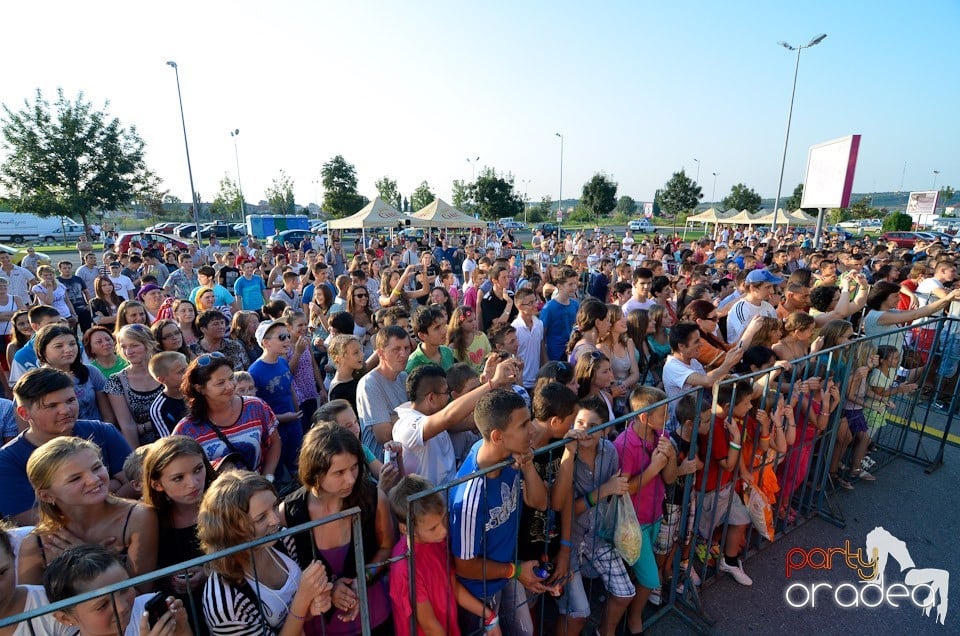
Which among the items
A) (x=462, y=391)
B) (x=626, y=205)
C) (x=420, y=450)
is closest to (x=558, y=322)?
(x=462, y=391)

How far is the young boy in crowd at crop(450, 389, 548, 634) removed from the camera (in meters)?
2.21

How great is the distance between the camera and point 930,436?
17.8 ft

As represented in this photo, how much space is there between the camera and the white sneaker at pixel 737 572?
132 inches

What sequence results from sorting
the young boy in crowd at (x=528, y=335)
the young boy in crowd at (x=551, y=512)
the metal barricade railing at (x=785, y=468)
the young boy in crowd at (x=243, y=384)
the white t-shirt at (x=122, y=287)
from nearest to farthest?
the young boy in crowd at (x=551, y=512), the metal barricade railing at (x=785, y=468), the young boy in crowd at (x=243, y=384), the young boy in crowd at (x=528, y=335), the white t-shirt at (x=122, y=287)

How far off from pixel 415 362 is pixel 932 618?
4.02 metres

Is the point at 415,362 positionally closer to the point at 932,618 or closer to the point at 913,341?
the point at 932,618

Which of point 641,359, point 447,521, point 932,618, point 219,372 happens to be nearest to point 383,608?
point 447,521

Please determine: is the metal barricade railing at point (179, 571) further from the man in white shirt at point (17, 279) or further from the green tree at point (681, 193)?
the green tree at point (681, 193)

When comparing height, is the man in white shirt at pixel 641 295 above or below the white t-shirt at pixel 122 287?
above

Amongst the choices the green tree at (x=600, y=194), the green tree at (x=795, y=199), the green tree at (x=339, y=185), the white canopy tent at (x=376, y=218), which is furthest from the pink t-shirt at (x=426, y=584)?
the green tree at (x=795, y=199)

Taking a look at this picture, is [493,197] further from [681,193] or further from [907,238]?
[907,238]

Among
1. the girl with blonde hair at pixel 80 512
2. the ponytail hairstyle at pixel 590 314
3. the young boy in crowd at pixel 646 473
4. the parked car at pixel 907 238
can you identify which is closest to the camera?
the girl with blonde hair at pixel 80 512

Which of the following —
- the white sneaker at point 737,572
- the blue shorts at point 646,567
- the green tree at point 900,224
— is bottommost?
the white sneaker at point 737,572

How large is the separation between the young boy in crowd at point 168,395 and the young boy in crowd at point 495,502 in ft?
7.58
